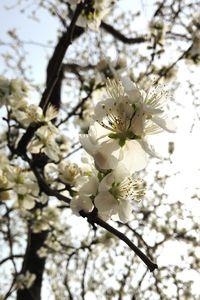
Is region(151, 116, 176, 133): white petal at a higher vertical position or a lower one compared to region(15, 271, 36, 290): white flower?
lower

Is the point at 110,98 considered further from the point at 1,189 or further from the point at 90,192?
the point at 1,189

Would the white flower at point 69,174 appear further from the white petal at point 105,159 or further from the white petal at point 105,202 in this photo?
the white petal at point 105,159

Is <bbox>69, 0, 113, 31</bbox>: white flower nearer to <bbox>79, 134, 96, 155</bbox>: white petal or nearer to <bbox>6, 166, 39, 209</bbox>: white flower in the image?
<bbox>6, 166, 39, 209</bbox>: white flower

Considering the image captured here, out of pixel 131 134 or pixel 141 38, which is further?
pixel 141 38

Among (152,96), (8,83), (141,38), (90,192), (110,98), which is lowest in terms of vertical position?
(90,192)

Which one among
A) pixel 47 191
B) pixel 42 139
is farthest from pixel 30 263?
pixel 47 191

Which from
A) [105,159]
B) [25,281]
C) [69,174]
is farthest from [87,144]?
[25,281]

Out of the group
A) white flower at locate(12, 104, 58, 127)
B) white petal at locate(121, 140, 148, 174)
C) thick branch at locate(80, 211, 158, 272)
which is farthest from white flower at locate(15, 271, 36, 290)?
white petal at locate(121, 140, 148, 174)
